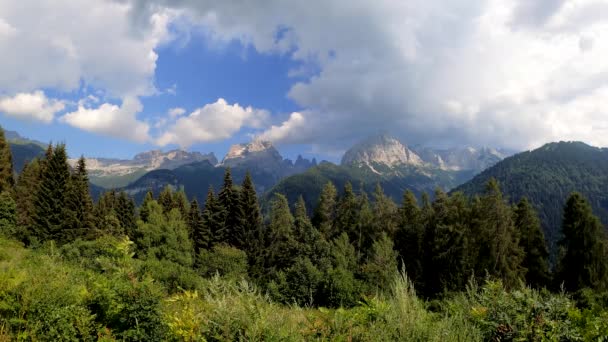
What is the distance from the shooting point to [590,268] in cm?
3356

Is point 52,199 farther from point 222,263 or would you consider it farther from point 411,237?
point 411,237

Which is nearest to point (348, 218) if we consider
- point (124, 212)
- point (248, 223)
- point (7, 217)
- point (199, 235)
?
point (248, 223)

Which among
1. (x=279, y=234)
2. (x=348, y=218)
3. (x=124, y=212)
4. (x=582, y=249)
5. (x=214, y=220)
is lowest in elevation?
(x=279, y=234)

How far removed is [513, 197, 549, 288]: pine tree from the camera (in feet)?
127

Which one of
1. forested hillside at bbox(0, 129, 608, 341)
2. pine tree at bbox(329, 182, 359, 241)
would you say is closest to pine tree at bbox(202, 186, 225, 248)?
forested hillside at bbox(0, 129, 608, 341)

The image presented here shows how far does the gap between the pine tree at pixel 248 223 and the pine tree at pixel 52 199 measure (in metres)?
22.9

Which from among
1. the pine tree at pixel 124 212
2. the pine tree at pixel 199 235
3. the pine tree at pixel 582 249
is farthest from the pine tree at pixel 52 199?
the pine tree at pixel 582 249

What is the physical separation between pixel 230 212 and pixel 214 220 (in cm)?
282

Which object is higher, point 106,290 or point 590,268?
point 106,290

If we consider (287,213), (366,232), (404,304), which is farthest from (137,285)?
(287,213)

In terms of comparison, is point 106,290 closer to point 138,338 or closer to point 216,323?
point 138,338

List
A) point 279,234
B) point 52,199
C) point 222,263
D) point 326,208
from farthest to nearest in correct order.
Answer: point 326,208, point 279,234, point 52,199, point 222,263

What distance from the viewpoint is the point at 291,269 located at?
34.3m

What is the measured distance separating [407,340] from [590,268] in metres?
39.4
